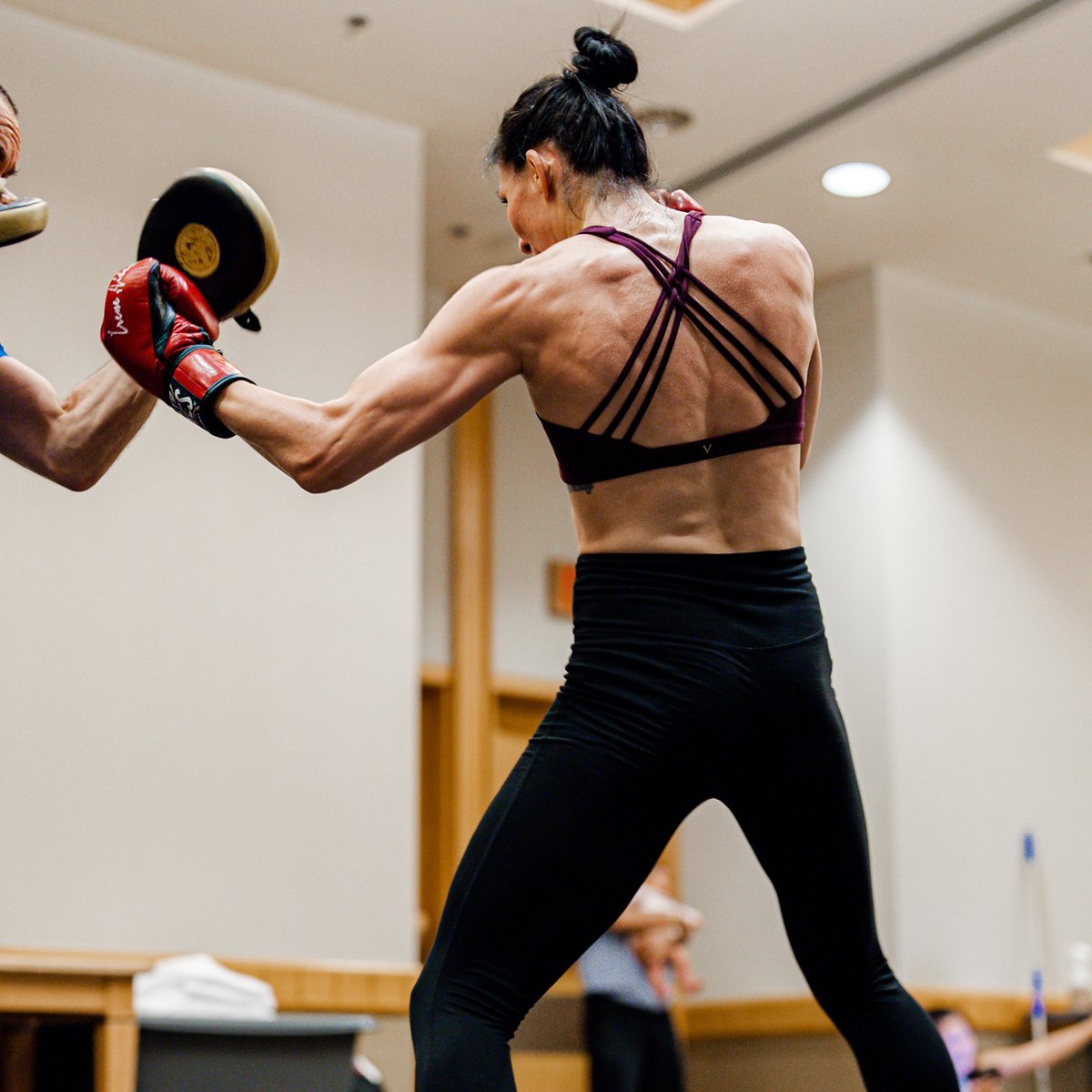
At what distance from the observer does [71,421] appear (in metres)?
2.29

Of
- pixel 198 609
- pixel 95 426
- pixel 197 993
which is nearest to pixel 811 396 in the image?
pixel 95 426

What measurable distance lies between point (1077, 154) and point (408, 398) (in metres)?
4.68

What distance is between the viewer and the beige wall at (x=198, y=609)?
433 cm

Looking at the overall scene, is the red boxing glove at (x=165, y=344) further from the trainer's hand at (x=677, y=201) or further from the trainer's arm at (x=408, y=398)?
the trainer's hand at (x=677, y=201)

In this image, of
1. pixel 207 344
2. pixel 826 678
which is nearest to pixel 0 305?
pixel 207 344

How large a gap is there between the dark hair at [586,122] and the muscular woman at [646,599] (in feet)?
0.28

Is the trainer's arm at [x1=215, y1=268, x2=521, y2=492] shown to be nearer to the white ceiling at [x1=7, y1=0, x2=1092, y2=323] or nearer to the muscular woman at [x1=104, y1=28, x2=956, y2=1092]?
the muscular woman at [x1=104, y1=28, x2=956, y2=1092]

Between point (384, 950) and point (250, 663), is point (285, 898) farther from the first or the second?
point (250, 663)

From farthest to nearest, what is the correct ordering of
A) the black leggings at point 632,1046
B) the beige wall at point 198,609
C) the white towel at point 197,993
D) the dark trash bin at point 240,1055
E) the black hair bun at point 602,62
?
the black leggings at point 632,1046 < the beige wall at point 198,609 < the white towel at point 197,993 < the dark trash bin at point 240,1055 < the black hair bun at point 602,62

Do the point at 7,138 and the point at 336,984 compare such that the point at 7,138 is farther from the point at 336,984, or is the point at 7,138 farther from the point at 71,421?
the point at 336,984

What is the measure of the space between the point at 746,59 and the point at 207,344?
3555 mm

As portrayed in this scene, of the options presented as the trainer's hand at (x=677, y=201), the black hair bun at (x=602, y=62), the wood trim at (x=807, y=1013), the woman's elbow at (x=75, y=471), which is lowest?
the wood trim at (x=807, y=1013)

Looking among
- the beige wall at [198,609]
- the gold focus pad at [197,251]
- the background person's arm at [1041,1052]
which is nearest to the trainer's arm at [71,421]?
the gold focus pad at [197,251]

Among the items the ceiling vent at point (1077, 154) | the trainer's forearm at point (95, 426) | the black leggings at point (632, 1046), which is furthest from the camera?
the ceiling vent at point (1077, 154)
